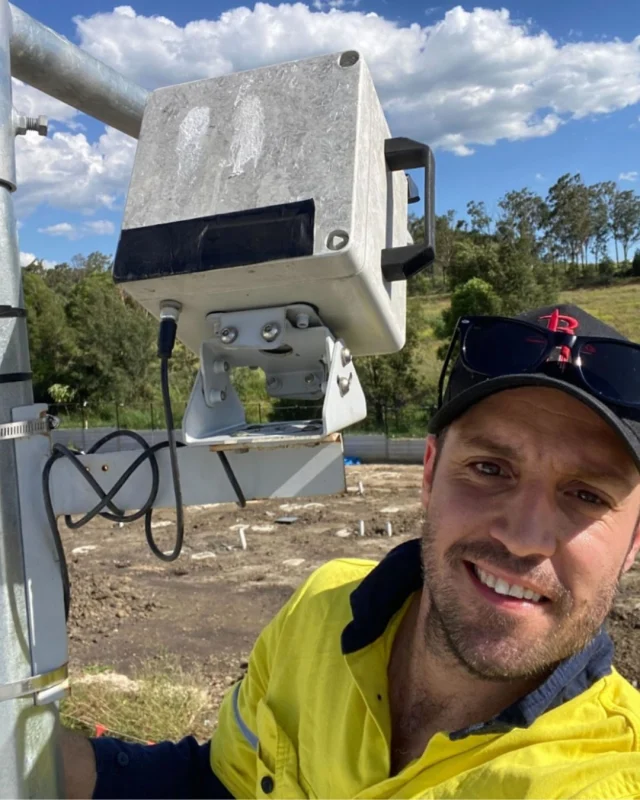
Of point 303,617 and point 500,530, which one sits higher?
point 500,530

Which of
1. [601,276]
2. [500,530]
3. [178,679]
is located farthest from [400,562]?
[601,276]

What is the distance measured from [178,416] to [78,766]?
13703 millimetres

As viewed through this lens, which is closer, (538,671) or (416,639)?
(538,671)

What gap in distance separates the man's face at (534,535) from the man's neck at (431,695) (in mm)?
100

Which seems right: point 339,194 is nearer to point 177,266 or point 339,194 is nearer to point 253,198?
point 253,198

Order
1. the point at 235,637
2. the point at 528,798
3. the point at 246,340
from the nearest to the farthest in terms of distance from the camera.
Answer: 1. the point at 528,798
2. the point at 246,340
3. the point at 235,637

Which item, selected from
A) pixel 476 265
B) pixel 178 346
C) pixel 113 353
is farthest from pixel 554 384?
pixel 113 353

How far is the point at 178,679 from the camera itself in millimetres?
5238

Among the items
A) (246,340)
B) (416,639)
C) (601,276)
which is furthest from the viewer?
(601,276)

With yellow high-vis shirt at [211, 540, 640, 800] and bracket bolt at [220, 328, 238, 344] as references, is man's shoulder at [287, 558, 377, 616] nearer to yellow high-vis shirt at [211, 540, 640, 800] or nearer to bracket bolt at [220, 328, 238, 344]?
yellow high-vis shirt at [211, 540, 640, 800]

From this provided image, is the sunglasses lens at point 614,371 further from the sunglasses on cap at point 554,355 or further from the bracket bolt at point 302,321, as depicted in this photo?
the bracket bolt at point 302,321

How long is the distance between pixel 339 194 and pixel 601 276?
4941 cm

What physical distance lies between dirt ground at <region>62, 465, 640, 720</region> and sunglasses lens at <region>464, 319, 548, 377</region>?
4373 mm

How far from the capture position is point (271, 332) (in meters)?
1.33
